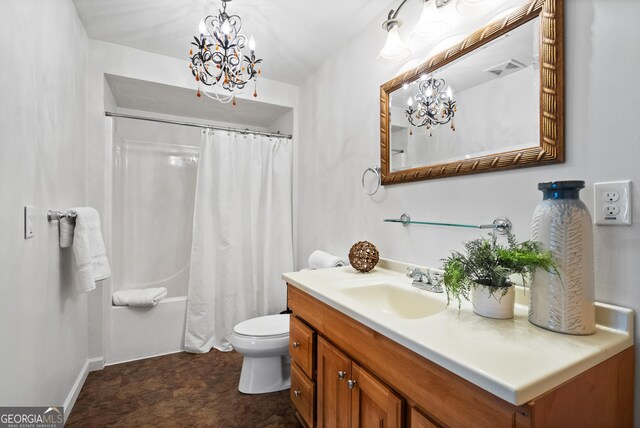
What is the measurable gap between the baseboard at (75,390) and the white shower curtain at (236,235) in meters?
0.66

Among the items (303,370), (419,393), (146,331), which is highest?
(419,393)

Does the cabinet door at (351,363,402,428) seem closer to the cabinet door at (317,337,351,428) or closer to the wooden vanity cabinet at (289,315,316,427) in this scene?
the cabinet door at (317,337,351,428)

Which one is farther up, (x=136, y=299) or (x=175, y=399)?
(x=136, y=299)

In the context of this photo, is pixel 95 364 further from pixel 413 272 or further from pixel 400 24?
pixel 400 24

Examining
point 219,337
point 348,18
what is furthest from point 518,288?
point 219,337

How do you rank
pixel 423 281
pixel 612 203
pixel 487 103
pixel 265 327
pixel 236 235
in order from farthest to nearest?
pixel 236 235
pixel 265 327
pixel 423 281
pixel 487 103
pixel 612 203

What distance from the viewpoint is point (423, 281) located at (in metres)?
1.38

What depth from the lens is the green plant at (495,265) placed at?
0.85m

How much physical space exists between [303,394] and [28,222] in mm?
1413

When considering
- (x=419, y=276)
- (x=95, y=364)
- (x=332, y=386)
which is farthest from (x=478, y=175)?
(x=95, y=364)

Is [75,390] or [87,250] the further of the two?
[75,390]

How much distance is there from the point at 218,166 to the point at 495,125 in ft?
7.02

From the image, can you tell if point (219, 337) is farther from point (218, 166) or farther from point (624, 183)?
point (624, 183)

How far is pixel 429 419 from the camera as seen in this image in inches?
31.3
